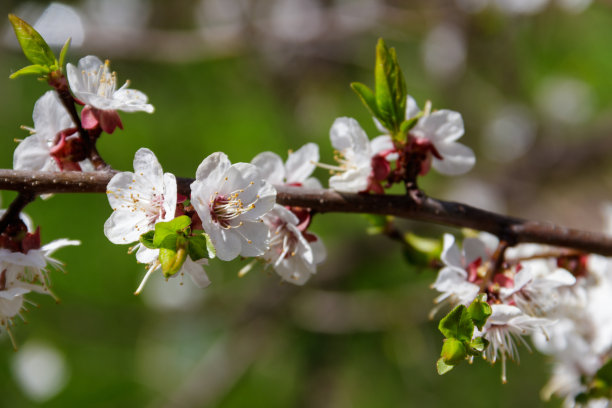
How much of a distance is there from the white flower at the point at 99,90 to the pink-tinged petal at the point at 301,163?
0.19 meters

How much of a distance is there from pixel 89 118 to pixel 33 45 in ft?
0.31

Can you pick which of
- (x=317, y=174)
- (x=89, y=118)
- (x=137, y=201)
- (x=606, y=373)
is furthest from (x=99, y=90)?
(x=317, y=174)

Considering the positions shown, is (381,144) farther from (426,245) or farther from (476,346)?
(476,346)

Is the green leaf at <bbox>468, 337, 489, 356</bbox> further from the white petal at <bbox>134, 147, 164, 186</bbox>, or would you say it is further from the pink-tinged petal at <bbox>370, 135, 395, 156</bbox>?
the white petal at <bbox>134, 147, 164, 186</bbox>

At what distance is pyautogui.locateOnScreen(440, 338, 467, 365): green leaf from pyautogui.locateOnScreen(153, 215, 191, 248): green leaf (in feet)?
0.92

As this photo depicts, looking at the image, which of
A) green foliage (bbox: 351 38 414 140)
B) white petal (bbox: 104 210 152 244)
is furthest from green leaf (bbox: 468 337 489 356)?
white petal (bbox: 104 210 152 244)

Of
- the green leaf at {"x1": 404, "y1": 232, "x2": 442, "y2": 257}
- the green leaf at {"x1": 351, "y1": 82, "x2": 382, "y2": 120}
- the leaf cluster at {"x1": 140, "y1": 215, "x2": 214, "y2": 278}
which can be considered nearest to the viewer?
the leaf cluster at {"x1": 140, "y1": 215, "x2": 214, "y2": 278}

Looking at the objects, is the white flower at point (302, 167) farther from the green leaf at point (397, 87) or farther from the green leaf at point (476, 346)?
the green leaf at point (476, 346)

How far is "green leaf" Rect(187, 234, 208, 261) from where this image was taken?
0.51 meters

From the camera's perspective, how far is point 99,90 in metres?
0.68

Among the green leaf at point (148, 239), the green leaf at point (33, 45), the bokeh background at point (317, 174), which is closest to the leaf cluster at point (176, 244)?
the green leaf at point (148, 239)

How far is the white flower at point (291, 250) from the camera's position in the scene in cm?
64

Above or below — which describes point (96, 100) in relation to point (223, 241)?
above

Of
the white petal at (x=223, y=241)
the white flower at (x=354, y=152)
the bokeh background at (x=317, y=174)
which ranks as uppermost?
the white flower at (x=354, y=152)
